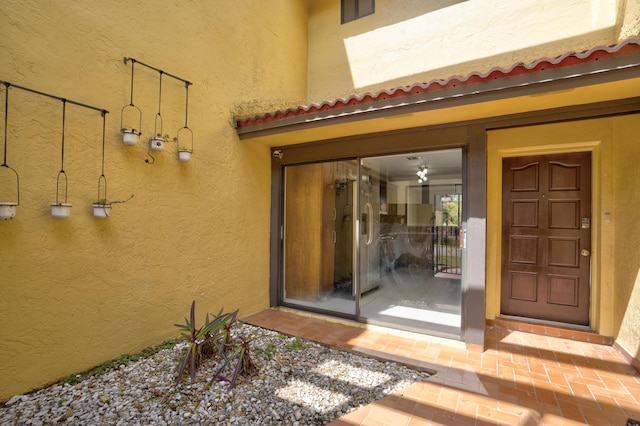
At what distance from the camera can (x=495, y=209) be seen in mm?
5148

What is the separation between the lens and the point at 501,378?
3.39 meters

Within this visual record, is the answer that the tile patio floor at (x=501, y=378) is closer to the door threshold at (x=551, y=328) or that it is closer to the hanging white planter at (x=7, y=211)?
the door threshold at (x=551, y=328)

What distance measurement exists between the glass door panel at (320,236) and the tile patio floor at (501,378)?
2.58 feet

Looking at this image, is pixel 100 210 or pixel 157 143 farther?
pixel 157 143

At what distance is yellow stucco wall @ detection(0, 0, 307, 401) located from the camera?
3000 millimetres

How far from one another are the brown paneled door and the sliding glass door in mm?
1323

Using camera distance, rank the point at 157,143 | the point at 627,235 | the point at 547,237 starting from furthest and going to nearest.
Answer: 1. the point at 547,237
2. the point at 627,235
3. the point at 157,143

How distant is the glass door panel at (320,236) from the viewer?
5.45 meters

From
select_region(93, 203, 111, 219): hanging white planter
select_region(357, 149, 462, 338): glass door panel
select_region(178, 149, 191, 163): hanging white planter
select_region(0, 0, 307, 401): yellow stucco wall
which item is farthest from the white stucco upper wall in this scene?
Answer: select_region(93, 203, 111, 219): hanging white planter

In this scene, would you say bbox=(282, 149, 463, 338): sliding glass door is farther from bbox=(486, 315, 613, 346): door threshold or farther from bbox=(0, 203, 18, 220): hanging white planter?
bbox=(0, 203, 18, 220): hanging white planter

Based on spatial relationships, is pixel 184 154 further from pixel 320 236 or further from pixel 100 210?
pixel 320 236

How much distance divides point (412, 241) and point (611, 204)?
9.43 ft

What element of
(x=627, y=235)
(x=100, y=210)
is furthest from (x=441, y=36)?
(x=100, y=210)

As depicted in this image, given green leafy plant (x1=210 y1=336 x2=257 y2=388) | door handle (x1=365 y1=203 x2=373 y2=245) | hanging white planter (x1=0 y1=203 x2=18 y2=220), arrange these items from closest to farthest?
hanging white planter (x1=0 y1=203 x2=18 y2=220) → green leafy plant (x1=210 y1=336 x2=257 y2=388) → door handle (x1=365 y1=203 x2=373 y2=245)
